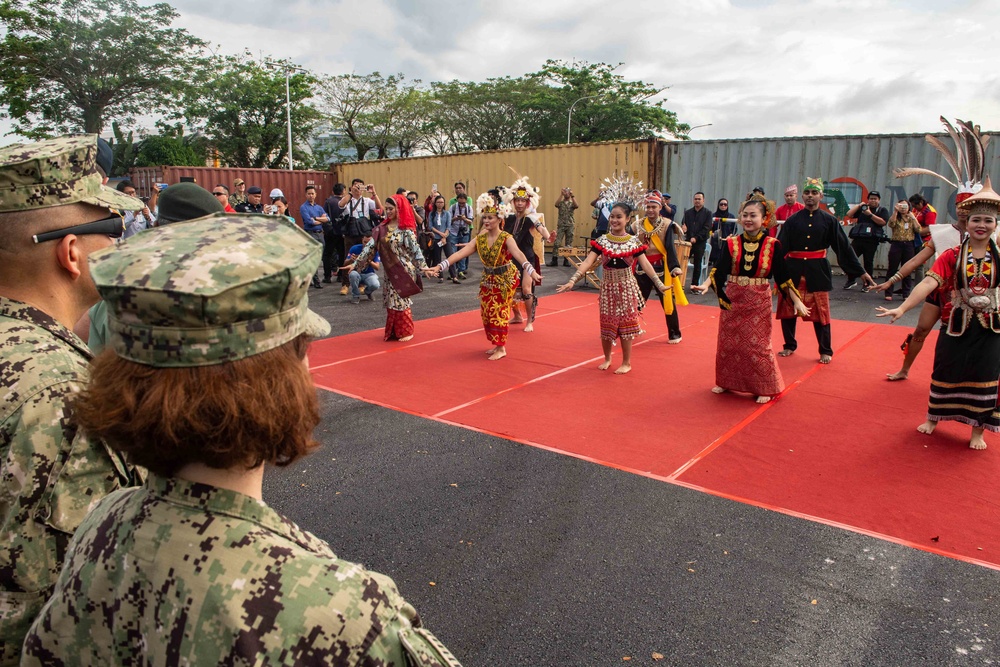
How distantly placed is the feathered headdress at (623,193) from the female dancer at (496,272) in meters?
1.27

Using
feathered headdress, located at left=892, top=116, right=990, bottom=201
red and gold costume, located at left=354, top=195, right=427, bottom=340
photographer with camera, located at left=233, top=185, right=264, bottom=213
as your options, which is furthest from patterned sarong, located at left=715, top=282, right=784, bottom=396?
photographer with camera, located at left=233, top=185, right=264, bottom=213

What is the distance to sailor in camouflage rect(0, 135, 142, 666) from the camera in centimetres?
130

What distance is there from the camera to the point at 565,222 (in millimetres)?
16734

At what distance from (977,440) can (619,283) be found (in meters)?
3.13

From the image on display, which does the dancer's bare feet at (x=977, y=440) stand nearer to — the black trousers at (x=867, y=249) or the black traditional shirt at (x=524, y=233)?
the black traditional shirt at (x=524, y=233)

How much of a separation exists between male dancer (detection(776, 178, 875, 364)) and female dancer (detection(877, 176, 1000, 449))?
7.79 ft

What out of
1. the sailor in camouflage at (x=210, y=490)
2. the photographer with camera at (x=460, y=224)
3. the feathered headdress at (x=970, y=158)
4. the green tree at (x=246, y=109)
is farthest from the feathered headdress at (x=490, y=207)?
the green tree at (x=246, y=109)

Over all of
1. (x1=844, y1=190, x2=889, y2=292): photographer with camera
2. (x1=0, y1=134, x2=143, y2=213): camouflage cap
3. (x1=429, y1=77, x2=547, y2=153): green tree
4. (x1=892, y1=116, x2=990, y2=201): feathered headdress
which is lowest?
(x1=844, y1=190, x2=889, y2=292): photographer with camera

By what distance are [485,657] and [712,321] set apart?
25.9 ft

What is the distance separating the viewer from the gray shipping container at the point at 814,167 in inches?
526

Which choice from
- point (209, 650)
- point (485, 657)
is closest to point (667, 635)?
point (485, 657)

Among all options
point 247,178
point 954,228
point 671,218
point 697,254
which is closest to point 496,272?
point 954,228

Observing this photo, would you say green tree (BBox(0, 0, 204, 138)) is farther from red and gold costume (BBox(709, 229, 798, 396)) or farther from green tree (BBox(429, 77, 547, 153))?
red and gold costume (BBox(709, 229, 798, 396))

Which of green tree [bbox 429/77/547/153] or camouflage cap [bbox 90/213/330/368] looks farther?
green tree [bbox 429/77/547/153]
